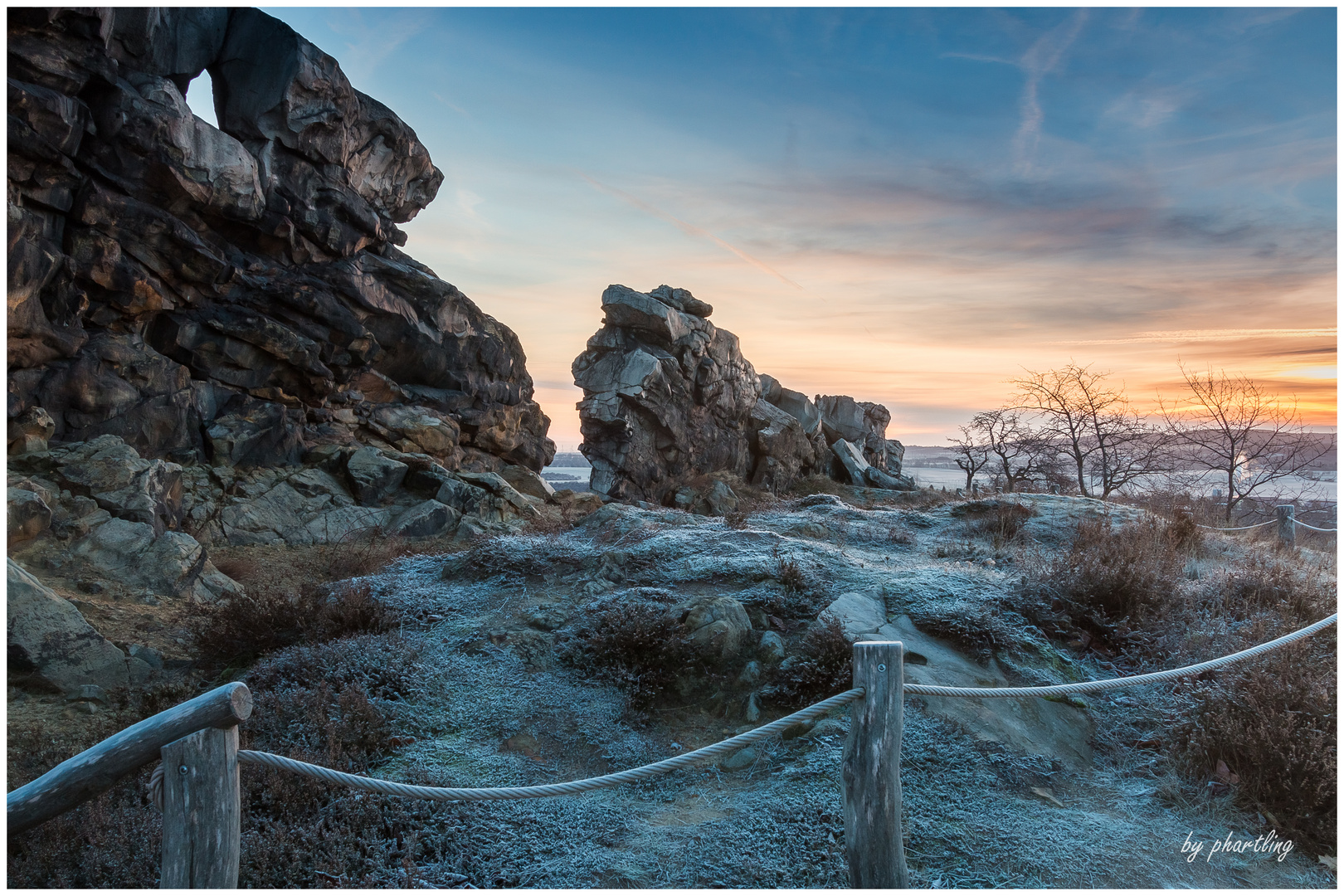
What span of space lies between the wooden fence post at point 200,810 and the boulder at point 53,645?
548 cm

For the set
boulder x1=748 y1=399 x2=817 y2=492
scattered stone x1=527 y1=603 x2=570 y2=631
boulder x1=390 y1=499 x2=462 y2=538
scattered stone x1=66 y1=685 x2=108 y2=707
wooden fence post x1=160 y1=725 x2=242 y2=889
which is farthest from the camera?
boulder x1=748 y1=399 x2=817 y2=492

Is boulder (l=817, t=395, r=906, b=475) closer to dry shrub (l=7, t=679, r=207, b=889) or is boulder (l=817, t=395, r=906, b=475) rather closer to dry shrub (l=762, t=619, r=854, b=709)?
dry shrub (l=762, t=619, r=854, b=709)

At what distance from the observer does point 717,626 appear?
679cm

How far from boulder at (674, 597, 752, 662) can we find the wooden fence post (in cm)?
418

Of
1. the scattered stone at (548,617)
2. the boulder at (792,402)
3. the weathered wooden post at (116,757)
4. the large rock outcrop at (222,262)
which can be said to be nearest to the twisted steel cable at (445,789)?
the weathered wooden post at (116,757)

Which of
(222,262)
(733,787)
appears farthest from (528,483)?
(733,787)

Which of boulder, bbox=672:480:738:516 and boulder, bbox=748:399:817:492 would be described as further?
boulder, bbox=748:399:817:492

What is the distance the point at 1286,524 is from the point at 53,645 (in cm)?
1831

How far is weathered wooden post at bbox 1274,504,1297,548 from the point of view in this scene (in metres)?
11.6

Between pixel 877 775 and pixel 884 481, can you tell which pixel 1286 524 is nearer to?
pixel 877 775

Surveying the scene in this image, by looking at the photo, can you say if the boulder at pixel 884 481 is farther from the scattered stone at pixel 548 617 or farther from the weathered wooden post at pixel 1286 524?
the scattered stone at pixel 548 617

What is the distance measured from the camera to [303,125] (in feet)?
70.3

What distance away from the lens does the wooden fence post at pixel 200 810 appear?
2.99 metres

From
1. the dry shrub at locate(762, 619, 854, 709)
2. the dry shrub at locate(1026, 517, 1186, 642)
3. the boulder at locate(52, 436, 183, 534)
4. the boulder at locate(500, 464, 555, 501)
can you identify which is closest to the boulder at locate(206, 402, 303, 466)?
the boulder at locate(52, 436, 183, 534)
